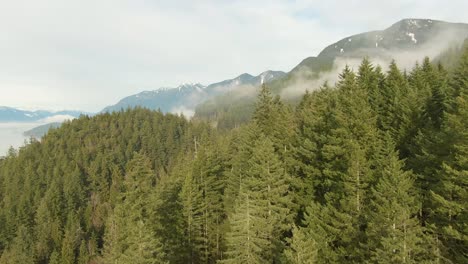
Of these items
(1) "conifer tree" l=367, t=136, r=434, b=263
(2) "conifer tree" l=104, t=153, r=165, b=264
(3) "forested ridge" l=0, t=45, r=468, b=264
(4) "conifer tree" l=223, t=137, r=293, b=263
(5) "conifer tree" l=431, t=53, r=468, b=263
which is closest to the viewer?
(1) "conifer tree" l=367, t=136, r=434, b=263

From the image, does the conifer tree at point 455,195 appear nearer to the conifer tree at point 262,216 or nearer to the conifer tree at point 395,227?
the conifer tree at point 395,227

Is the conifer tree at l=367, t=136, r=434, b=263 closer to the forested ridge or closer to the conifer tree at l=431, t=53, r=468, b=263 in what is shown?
the forested ridge

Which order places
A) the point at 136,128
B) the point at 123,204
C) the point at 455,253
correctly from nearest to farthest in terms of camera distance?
1. the point at 455,253
2. the point at 123,204
3. the point at 136,128

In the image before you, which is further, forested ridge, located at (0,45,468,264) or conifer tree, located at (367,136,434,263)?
forested ridge, located at (0,45,468,264)

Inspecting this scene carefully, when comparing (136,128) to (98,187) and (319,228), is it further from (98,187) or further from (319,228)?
(319,228)

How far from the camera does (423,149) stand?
83.4 feet

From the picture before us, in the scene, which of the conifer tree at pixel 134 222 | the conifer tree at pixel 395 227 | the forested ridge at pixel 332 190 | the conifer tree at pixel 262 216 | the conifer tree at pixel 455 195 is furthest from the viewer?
the conifer tree at pixel 134 222

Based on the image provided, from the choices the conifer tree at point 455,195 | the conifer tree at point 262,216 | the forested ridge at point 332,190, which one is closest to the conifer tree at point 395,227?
the forested ridge at point 332,190

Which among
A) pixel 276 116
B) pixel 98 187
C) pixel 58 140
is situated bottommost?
pixel 98 187

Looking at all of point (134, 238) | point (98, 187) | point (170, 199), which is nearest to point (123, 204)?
point (134, 238)

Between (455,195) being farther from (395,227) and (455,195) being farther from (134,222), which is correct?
(134,222)

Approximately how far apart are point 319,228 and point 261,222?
3945 mm

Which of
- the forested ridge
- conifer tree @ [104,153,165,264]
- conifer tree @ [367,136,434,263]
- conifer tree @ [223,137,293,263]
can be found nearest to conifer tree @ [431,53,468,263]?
the forested ridge

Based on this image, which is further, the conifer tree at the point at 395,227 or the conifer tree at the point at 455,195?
the conifer tree at the point at 455,195
